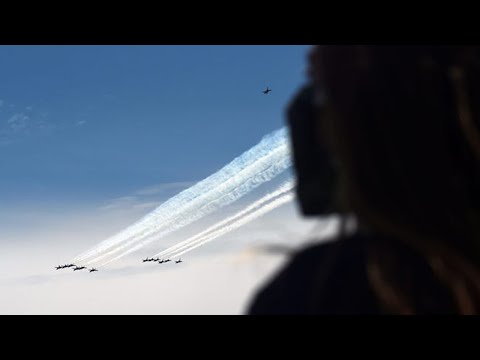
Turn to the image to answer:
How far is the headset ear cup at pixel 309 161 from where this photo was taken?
272 cm

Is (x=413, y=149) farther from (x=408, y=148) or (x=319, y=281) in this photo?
(x=319, y=281)

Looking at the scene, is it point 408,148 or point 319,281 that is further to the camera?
point 319,281

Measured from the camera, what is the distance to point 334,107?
256 centimetres

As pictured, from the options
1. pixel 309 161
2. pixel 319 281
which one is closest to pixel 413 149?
pixel 309 161

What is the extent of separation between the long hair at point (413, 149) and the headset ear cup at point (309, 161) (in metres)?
0.15

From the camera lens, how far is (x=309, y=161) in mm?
2764

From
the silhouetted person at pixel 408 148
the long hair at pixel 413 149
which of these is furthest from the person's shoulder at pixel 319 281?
the long hair at pixel 413 149

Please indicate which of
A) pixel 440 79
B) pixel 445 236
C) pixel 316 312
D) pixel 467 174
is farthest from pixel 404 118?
pixel 316 312

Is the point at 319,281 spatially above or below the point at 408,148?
below

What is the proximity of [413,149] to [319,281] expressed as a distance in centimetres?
102

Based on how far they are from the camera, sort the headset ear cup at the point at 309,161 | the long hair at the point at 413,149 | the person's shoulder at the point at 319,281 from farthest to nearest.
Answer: the person's shoulder at the point at 319,281
the headset ear cup at the point at 309,161
the long hair at the point at 413,149

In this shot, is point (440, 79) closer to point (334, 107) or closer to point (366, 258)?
point (334, 107)

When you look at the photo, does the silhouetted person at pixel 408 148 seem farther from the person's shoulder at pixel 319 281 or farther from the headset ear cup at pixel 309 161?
the person's shoulder at pixel 319 281

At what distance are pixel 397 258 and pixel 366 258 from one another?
0.67 feet
